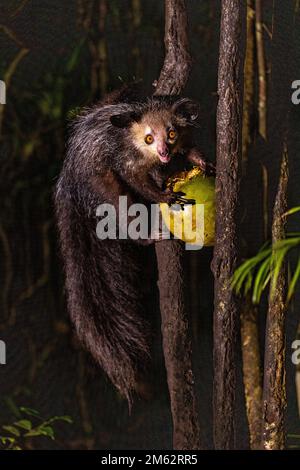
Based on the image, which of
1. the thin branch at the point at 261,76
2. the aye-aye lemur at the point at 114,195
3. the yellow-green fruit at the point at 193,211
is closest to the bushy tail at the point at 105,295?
the aye-aye lemur at the point at 114,195

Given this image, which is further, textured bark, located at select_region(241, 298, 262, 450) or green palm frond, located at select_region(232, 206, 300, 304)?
textured bark, located at select_region(241, 298, 262, 450)

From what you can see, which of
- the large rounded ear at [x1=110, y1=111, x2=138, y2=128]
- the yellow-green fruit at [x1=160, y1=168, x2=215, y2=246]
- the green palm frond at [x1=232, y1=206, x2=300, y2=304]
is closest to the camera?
the green palm frond at [x1=232, y1=206, x2=300, y2=304]

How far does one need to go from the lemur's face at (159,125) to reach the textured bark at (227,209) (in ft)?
0.70

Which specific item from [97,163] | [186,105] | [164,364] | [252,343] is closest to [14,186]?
[97,163]

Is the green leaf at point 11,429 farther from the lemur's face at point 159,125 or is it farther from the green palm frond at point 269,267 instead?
the lemur's face at point 159,125

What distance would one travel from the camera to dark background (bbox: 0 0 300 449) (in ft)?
6.71

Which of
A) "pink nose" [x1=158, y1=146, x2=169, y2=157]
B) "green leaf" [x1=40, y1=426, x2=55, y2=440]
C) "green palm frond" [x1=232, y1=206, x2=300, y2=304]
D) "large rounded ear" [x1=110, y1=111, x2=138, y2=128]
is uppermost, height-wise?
"large rounded ear" [x1=110, y1=111, x2=138, y2=128]

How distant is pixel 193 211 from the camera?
1.95m

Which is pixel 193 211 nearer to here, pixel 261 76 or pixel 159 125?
pixel 159 125

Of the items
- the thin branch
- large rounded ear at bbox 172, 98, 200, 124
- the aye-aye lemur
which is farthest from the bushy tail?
the thin branch

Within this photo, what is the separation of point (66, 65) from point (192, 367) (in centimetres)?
91

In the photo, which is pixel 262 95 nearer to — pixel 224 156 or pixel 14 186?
pixel 224 156

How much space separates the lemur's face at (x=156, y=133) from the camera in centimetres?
206

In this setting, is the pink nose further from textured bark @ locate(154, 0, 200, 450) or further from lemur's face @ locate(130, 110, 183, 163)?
textured bark @ locate(154, 0, 200, 450)
